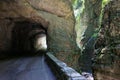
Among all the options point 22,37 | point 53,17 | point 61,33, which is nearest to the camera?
point 61,33

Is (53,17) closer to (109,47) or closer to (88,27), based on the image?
(109,47)

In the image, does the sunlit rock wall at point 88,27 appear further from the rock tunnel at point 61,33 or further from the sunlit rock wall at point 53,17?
the sunlit rock wall at point 53,17

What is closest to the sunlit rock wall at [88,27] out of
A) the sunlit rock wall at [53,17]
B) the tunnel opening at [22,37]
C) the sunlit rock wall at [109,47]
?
the tunnel opening at [22,37]

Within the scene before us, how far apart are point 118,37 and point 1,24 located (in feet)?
40.7

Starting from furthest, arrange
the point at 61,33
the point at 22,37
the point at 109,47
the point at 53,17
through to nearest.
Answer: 1. the point at 22,37
2. the point at 109,47
3. the point at 53,17
4. the point at 61,33

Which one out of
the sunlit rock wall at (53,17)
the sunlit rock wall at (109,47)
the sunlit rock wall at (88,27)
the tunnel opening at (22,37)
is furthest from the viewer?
the sunlit rock wall at (88,27)

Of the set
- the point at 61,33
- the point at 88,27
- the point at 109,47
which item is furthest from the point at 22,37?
the point at 88,27

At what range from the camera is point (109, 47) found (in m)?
20.3

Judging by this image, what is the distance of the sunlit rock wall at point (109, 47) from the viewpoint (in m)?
18.5

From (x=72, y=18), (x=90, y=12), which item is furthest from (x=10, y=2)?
(x=90, y=12)

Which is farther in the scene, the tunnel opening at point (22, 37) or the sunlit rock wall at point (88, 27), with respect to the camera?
the sunlit rock wall at point (88, 27)

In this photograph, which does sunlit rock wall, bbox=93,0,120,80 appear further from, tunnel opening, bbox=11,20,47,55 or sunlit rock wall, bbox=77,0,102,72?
sunlit rock wall, bbox=77,0,102,72

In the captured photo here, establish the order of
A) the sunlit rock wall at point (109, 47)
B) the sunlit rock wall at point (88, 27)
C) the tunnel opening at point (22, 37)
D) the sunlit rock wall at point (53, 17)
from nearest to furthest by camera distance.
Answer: the sunlit rock wall at point (109, 47), the sunlit rock wall at point (53, 17), the tunnel opening at point (22, 37), the sunlit rock wall at point (88, 27)

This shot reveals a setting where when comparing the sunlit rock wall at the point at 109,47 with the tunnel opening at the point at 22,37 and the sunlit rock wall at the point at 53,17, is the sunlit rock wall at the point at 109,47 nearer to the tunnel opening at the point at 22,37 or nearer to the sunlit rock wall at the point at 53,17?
the sunlit rock wall at the point at 53,17
